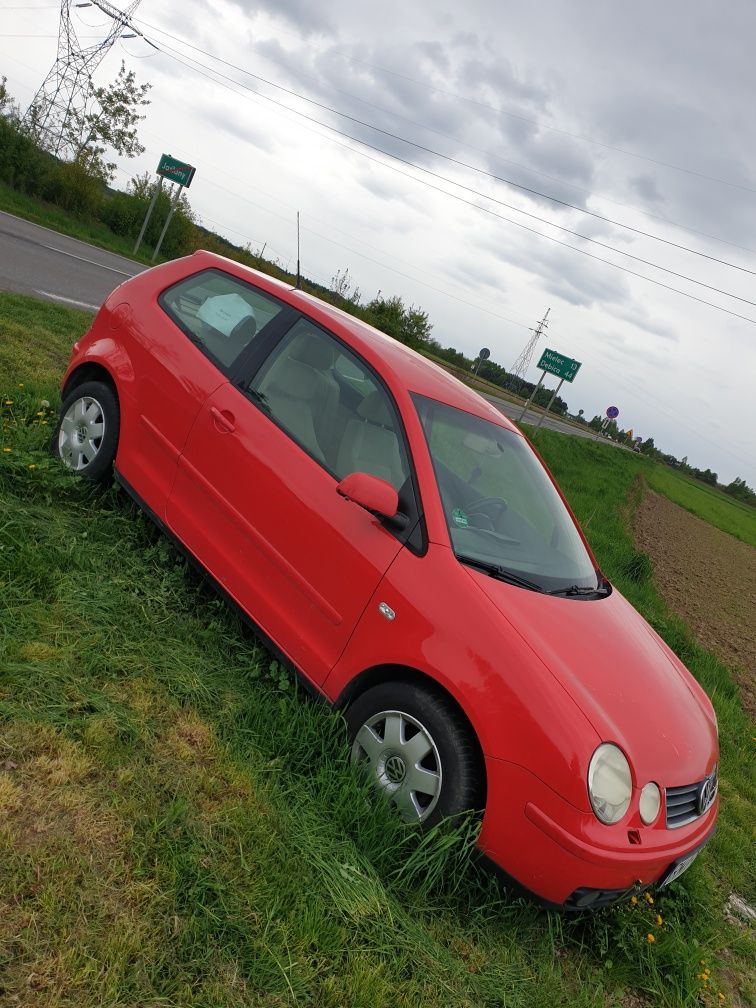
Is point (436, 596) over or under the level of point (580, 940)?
over

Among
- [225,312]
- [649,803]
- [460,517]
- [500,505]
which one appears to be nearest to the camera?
[649,803]

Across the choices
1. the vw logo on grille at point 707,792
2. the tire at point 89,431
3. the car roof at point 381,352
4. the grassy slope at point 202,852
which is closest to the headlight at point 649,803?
the vw logo on grille at point 707,792

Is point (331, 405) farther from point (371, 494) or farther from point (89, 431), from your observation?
point (89, 431)

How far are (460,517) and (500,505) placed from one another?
0.47m

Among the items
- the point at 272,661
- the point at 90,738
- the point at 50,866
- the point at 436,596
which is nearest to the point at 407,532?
the point at 436,596

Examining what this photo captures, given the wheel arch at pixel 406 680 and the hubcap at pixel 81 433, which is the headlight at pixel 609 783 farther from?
the hubcap at pixel 81 433

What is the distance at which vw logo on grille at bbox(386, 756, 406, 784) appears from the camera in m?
2.99

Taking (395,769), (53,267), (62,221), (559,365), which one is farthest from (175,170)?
(395,769)

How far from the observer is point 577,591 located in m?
3.68

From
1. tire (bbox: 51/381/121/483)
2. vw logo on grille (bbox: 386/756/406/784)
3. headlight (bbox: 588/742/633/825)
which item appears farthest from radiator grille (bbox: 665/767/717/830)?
tire (bbox: 51/381/121/483)

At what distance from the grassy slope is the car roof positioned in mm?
1499

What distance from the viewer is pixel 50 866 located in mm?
2154

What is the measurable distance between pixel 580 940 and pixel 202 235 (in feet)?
113

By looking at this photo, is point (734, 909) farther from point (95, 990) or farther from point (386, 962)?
point (95, 990)
